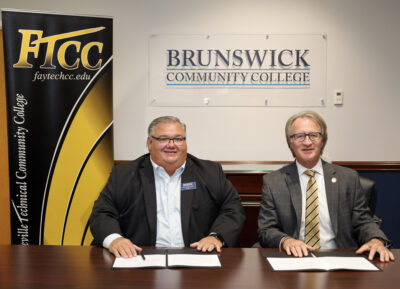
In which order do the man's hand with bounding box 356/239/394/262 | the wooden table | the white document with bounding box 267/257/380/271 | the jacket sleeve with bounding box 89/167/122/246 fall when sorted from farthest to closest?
1. the jacket sleeve with bounding box 89/167/122/246
2. the man's hand with bounding box 356/239/394/262
3. the white document with bounding box 267/257/380/271
4. the wooden table

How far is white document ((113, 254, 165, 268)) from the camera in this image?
1.62 m

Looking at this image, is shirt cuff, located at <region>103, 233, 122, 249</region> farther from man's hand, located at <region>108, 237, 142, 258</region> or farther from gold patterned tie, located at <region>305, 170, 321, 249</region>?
gold patterned tie, located at <region>305, 170, 321, 249</region>

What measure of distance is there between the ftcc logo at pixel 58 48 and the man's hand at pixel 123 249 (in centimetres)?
195

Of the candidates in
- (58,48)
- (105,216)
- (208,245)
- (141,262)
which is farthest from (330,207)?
(58,48)

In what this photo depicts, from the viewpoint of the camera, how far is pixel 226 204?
2410 mm

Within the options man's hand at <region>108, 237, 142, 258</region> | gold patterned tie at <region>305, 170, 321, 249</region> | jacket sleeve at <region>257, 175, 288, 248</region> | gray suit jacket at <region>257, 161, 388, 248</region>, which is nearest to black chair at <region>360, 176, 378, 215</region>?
gray suit jacket at <region>257, 161, 388, 248</region>

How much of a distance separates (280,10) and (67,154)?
2.41m

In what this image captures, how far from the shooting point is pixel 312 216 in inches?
87.0

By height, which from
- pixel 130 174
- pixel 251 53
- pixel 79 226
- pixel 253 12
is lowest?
pixel 79 226

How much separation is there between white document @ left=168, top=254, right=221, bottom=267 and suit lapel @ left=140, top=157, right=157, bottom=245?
51 centimetres

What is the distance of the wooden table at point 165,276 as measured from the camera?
142 cm

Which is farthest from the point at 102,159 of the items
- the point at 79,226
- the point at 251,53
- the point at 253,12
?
the point at 253,12

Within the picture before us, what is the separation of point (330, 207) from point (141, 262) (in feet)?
3.63

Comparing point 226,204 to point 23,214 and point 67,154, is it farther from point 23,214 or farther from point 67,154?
point 23,214
